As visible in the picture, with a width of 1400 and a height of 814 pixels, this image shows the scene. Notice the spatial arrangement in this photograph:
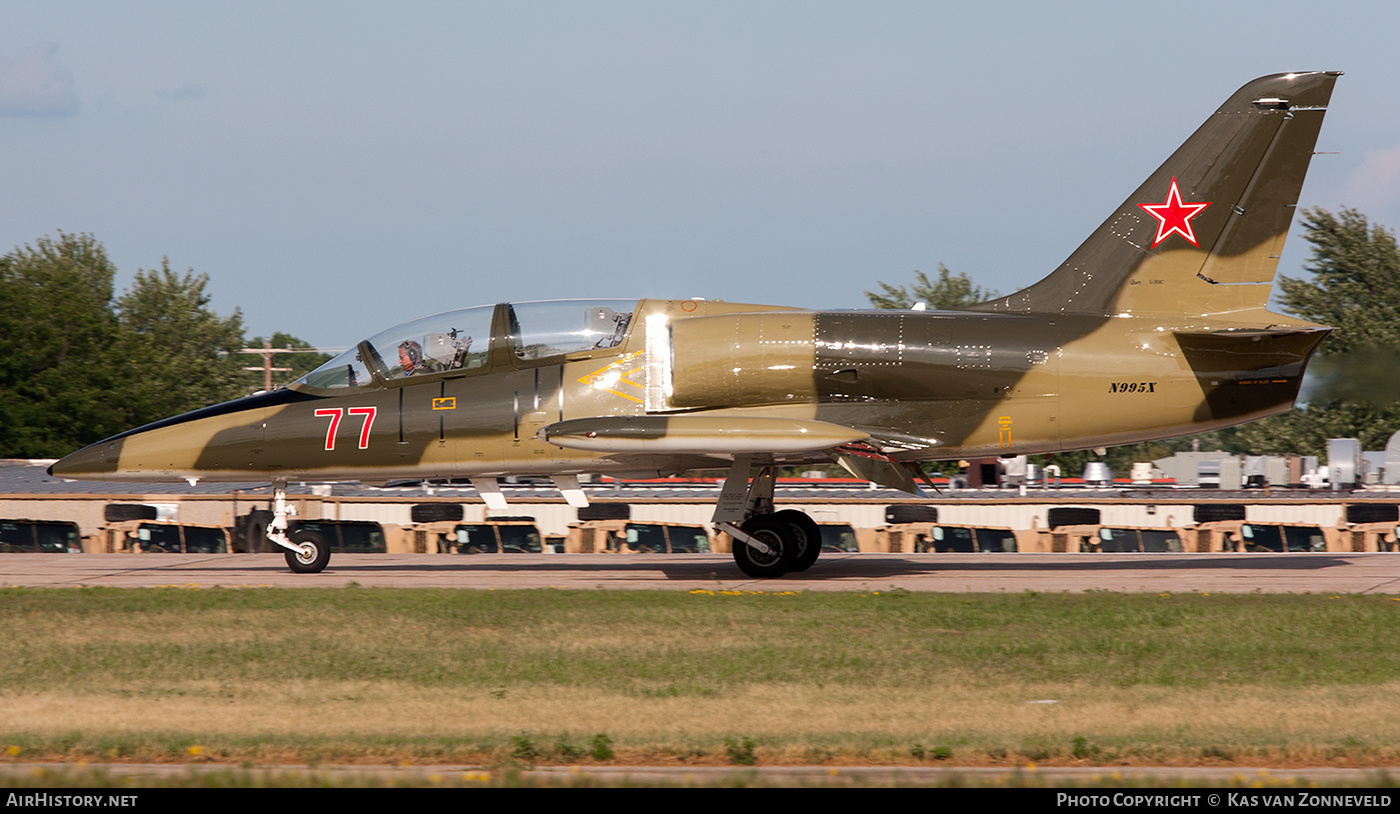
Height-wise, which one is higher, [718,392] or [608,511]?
[718,392]

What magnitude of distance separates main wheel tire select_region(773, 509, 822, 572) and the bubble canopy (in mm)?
3034

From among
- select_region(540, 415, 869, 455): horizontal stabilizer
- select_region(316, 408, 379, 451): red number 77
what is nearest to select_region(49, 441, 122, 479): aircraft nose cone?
select_region(316, 408, 379, 451): red number 77

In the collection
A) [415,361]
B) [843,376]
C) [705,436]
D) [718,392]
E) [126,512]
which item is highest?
[415,361]

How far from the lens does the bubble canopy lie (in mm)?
15188

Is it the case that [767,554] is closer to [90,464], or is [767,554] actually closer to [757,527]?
[757,527]

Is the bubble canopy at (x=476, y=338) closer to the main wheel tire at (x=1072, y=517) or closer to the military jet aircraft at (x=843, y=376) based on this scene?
the military jet aircraft at (x=843, y=376)

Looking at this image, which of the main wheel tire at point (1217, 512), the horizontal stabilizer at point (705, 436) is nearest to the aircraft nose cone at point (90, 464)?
the horizontal stabilizer at point (705, 436)

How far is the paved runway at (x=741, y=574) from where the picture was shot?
1410cm

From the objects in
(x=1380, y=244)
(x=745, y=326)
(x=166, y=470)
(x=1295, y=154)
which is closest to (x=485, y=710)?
(x=745, y=326)

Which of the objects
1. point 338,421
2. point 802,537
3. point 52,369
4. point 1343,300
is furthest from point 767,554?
point 52,369

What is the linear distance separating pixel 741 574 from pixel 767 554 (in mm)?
854

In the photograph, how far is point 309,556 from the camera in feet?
52.2

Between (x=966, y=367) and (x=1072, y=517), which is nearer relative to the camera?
(x=966, y=367)

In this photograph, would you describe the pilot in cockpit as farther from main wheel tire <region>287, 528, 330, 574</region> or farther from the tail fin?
the tail fin
